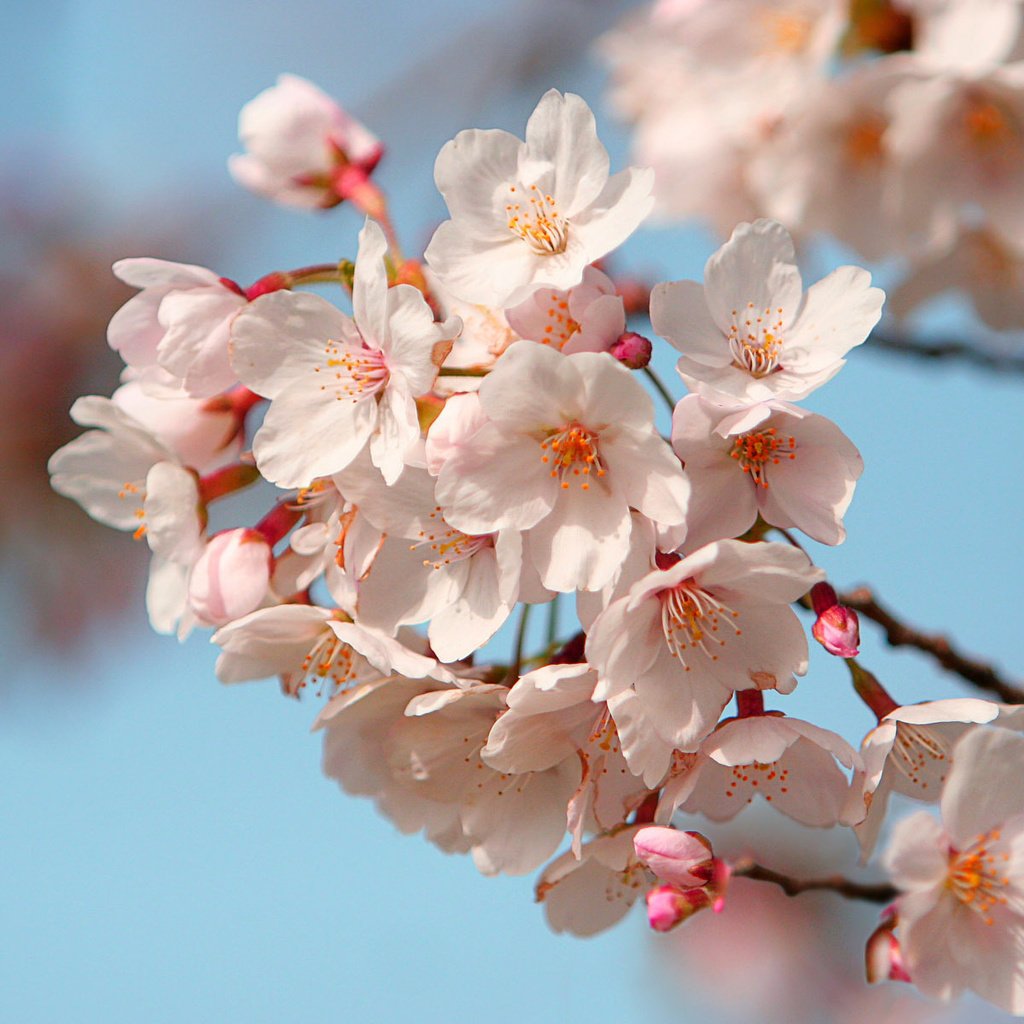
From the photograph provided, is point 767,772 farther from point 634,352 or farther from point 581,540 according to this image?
point 634,352

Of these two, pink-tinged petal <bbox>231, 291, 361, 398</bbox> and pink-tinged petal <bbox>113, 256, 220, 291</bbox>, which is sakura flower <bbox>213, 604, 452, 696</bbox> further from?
pink-tinged petal <bbox>113, 256, 220, 291</bbox>

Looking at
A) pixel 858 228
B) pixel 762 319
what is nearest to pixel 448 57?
pixel 858 228

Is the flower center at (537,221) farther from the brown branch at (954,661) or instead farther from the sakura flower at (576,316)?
the brown branch at (954,661)

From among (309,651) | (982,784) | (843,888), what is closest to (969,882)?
(982,784)

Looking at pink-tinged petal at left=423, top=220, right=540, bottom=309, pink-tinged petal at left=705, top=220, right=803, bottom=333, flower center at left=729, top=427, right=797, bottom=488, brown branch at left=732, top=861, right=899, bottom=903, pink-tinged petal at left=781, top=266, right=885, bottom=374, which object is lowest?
brown branch at left=732, top=861, right=899, bottom=903

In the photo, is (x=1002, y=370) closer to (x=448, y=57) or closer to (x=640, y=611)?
(x=640, y=611)

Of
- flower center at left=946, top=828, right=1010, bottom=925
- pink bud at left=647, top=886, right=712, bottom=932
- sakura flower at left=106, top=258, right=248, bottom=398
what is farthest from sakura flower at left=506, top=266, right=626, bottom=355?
flower center at left=946, top=828, right=1010, bottom=925

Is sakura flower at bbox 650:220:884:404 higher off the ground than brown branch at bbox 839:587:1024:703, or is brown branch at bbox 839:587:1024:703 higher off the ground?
sakura flower at bbox 650:220:884:404

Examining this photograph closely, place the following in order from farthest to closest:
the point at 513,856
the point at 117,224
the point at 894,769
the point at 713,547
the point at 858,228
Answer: the point at 117,224, the point at 858,228, the point at 513,856, the point at 894,769, the point at 713,547
